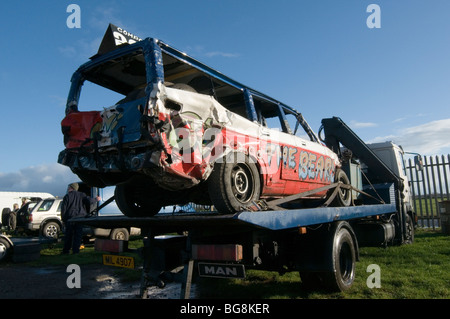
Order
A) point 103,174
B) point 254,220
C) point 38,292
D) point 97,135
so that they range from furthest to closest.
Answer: point 38,292
point 103,174
point 97,135
point 254,220

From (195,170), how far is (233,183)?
21.3 inches

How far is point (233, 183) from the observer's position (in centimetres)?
385

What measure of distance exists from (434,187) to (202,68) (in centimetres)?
1142

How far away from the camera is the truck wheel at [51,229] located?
1320 cm

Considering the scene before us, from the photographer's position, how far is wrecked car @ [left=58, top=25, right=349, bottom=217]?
3383mm

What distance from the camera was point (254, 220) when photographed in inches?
121

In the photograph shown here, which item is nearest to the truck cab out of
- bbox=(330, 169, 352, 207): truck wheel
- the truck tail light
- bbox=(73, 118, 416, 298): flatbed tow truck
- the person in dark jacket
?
bbox=(330, 169, 352, 207): truck wheel

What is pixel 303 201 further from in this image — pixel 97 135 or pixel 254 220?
pixel 97 135

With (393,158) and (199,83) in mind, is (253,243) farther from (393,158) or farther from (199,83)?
(393,158)

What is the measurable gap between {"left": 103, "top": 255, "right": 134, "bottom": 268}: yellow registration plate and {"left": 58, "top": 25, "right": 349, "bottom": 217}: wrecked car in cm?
74

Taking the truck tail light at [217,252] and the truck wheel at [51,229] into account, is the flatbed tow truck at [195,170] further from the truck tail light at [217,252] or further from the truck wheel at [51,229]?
the truck wheel at [51,229]

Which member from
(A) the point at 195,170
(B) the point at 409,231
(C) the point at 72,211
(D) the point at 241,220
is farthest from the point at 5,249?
(B) the point at 409,231
